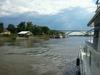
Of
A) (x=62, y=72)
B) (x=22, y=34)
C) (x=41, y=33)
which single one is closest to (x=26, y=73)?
(x=62, y=72)

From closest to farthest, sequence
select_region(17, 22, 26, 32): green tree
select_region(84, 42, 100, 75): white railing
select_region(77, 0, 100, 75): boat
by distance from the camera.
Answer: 1. select_region(84, 42, 100, 75): white railing
2. select_region(77, 0, 100, 75): boat
3. select_region(17, 22, 26, 32): green tree

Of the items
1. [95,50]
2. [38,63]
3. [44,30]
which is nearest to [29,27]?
[44,30]

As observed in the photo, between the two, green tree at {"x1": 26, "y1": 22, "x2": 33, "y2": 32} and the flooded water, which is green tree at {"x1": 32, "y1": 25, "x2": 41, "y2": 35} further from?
the flooded water

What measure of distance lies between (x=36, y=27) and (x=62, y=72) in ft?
365

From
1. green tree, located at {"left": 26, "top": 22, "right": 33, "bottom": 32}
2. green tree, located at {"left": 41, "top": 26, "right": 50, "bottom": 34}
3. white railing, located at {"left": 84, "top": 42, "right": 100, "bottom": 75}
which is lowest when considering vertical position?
green tree, located at {"left": 41, "top": 26, "right": 50, "bottom": 34}

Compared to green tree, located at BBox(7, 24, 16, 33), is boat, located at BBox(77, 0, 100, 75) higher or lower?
higher

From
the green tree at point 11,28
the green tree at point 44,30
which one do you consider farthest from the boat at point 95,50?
the green tree at point 44,30

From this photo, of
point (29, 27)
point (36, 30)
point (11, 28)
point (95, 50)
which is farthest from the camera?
point (36, 30)

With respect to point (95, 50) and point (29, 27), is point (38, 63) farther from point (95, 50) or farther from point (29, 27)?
point (29, 27)

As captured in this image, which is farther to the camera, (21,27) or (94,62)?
(21,27)

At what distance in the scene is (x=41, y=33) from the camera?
136m

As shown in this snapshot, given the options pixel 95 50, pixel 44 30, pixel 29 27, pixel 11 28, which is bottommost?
pixel 44 30

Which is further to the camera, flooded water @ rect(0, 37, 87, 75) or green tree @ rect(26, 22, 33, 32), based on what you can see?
green tree @ rect(26, 22, 33, 32)

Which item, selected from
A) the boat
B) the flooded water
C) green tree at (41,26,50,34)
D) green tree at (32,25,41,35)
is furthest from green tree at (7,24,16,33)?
the boat
